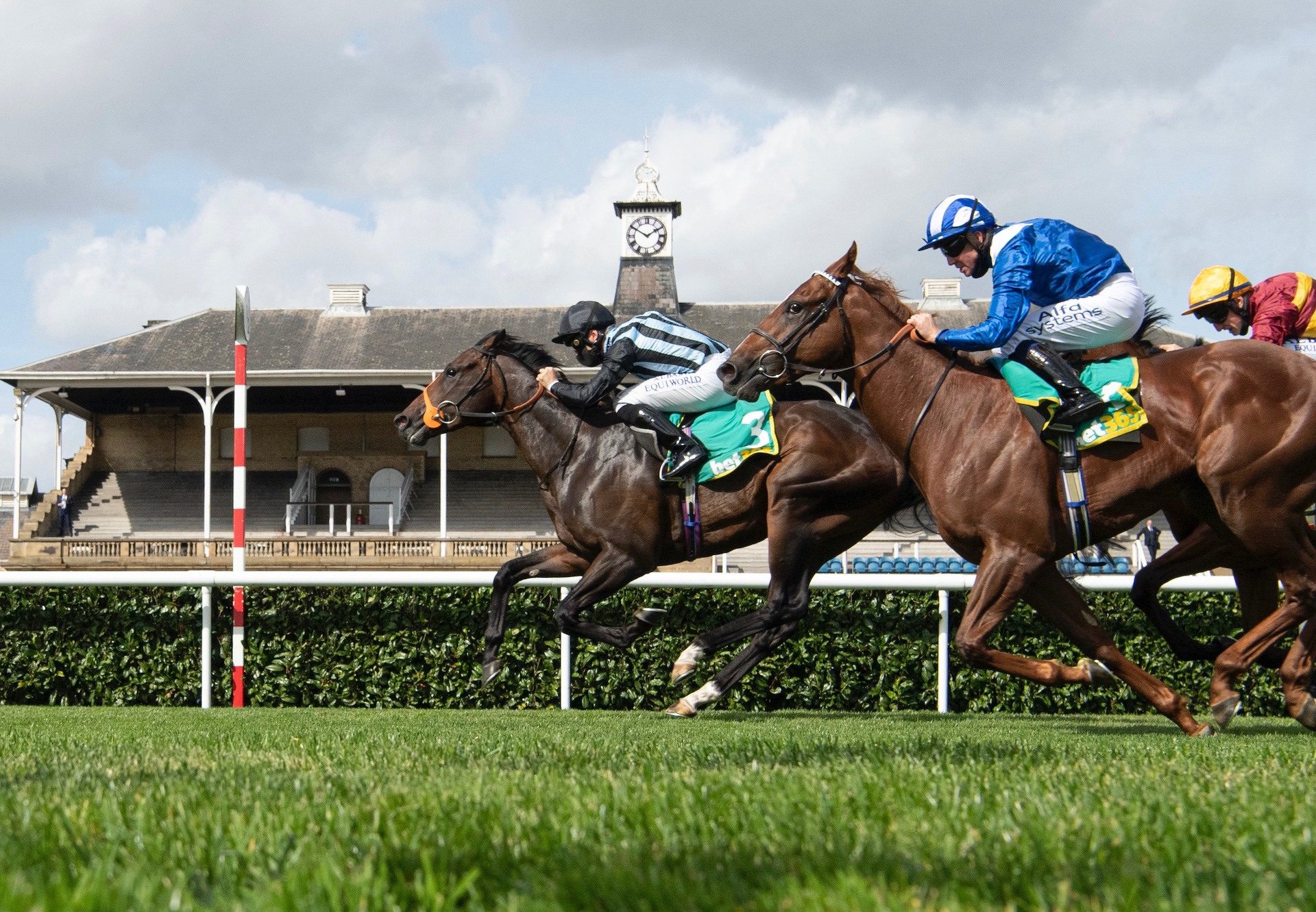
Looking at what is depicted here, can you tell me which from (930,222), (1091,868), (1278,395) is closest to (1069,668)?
(1278,395)

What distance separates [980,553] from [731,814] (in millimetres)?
3026

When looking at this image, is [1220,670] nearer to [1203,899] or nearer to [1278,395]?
[1278,395]

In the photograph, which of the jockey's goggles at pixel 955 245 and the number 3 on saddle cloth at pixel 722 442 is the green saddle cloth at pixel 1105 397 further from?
the number 3 on saddle cloth at pixel 722 442

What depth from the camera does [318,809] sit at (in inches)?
90.8

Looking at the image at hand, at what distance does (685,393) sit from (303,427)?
105ft

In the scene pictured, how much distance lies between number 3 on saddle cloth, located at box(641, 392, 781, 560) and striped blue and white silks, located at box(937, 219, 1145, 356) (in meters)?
1.54

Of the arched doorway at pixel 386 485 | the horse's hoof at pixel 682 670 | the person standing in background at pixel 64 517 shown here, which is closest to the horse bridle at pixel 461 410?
the horse's hoof at pixel 682 670

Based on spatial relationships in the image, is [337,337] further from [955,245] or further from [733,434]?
[955,245]

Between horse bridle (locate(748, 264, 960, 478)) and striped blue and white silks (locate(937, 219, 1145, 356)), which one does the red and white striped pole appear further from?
striped blue and white silks (locate(937, 219, 1145, 356))

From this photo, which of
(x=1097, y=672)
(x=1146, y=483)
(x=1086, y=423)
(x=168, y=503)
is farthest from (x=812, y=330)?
(x=168, y=503)

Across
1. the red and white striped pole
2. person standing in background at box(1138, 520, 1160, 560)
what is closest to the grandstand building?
person standing in background at box(1138, 520, 1160, 560)

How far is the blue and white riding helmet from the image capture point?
209 inches

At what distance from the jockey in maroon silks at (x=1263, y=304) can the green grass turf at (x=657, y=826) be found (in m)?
2.58

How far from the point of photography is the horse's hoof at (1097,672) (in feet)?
16.5
